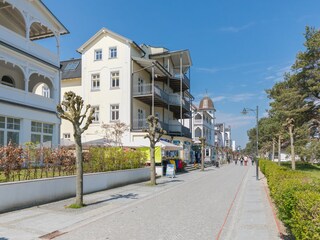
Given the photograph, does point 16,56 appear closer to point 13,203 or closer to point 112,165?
point 112,165

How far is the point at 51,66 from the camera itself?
23.2 meters

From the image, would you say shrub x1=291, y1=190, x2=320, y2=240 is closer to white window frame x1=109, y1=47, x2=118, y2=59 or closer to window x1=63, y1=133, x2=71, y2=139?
white window frame x1=109, y1=47, x2=118, y2=59

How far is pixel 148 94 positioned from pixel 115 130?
4.93m

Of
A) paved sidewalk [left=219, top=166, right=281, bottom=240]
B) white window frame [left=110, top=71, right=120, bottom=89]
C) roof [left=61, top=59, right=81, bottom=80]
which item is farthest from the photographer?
roof [left=61, top=59, right=81, bottom=80]

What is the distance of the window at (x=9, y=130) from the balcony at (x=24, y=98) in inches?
47.3

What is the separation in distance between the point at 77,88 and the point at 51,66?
12.0m

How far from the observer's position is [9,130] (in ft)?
62.4

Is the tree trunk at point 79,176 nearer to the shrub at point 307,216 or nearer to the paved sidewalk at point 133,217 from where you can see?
the paved sidewalk at point 133,217

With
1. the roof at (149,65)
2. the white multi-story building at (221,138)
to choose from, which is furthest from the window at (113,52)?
the white multi-story building at (221,138)

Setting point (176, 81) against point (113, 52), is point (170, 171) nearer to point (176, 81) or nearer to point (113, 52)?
point (113, 52)

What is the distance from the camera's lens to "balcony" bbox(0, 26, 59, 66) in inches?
743

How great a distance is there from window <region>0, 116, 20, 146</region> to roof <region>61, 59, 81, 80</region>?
1659cm

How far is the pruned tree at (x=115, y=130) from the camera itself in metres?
29.8

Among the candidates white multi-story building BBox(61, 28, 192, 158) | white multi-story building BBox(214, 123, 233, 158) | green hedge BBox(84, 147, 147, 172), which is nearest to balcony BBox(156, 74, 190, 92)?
white multi-story building BBox(61, 28, 192, 158)
